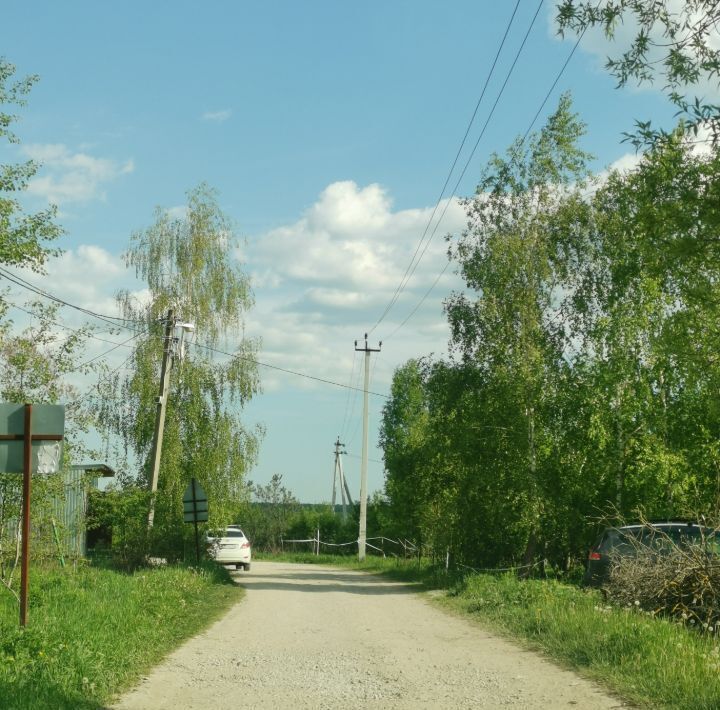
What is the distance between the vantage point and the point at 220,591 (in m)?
22.0

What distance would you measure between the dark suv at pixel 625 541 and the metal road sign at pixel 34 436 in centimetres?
899

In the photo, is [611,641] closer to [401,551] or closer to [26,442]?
→ [26,442]

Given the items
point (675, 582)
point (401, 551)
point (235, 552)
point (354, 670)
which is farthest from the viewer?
point (401, 551)

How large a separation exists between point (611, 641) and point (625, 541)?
575cm

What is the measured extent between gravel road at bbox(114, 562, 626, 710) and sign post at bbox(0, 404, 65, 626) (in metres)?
2.49

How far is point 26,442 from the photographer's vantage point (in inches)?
425

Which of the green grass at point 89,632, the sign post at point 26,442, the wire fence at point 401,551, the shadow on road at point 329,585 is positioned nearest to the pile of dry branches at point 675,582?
the green grass at point 89,632

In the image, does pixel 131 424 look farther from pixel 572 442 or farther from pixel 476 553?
pixel 572 442

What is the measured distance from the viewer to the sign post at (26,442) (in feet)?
35.5

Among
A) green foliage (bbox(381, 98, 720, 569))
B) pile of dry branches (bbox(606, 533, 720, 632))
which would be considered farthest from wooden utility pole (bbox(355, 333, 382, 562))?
pile of dry branches (bbox(606, 533, 720, 632))

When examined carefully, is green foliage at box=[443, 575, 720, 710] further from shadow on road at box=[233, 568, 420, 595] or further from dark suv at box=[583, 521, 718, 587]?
shadow on road at box=[233, 568, 420, 595]

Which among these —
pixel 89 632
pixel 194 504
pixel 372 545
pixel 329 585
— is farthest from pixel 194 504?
pixel 372 545

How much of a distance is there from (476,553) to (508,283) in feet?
24.4

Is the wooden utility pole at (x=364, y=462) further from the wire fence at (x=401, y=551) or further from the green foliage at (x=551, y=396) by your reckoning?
the green foliage at (x=551, y=396)
